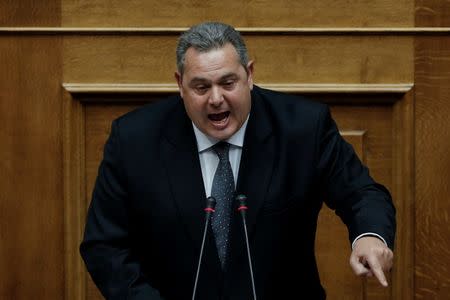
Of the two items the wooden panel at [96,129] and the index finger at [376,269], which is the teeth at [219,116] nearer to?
the index finger at [376,269]

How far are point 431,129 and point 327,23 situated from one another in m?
0.44

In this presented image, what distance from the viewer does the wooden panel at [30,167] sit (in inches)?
133

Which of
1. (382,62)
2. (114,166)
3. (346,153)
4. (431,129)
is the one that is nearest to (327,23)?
(382,62)

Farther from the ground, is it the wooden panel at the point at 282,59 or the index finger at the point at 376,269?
the wooden panel at the point at 282,59

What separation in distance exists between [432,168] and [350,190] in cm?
74

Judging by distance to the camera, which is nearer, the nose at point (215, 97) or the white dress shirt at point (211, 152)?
the nose at point (215, 97)

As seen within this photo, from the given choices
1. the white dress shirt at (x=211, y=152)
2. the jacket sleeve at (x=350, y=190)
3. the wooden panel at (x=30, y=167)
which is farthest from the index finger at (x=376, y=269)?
the wooden panel at (x=30, y=167)

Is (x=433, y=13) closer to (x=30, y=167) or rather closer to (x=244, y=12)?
(x=244, y=12)

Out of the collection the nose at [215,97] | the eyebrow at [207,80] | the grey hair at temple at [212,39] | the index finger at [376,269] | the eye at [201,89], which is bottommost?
the index finger at [376,269]

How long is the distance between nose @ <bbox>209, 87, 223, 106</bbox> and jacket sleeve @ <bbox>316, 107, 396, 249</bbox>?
1.00 ft

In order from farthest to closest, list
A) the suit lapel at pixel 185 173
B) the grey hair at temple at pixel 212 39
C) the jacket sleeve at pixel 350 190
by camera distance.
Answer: the suit lapel at pixel 185 173, the grey hair at temple at pixel 212 39, the jacket sleeve at pixel 350 190

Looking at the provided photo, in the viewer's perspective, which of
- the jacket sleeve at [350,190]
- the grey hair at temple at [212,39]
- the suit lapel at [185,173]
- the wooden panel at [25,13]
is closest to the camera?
the jacket sleeve at [350,190]

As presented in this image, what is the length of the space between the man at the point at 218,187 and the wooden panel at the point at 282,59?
49cm

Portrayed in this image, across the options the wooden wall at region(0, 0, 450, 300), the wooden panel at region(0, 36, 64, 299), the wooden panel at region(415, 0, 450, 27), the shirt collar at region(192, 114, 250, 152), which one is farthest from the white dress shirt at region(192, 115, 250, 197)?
the wooden panel at region(415, 0, 450, 27)
